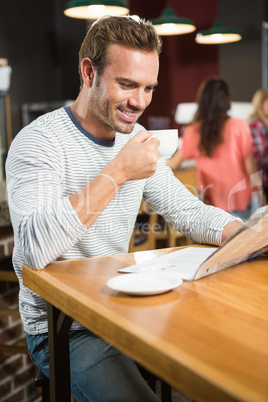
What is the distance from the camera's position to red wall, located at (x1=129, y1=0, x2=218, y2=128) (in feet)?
21.3

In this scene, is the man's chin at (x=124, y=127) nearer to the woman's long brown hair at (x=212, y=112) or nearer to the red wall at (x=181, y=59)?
the woman's long brown hair at (x=212, y=112)

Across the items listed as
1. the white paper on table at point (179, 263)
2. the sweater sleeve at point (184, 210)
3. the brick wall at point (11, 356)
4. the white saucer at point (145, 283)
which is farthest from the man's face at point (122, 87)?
the brick wall at point (11, 356)

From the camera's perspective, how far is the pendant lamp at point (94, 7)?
3.33 meters

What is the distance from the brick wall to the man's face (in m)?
0.97

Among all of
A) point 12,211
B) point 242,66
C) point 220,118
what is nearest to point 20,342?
point 12,211

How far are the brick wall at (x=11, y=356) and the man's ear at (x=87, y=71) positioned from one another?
95 cm

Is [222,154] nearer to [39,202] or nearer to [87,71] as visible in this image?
[87,71]

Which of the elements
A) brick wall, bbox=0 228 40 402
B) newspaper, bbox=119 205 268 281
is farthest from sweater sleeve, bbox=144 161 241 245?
brick wall, bbox=0 228 40 402

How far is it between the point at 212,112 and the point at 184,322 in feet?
8.48

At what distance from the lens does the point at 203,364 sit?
0.64 meters

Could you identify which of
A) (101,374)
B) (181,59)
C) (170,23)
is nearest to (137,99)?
(101,374)

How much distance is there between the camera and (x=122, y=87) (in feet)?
4.42

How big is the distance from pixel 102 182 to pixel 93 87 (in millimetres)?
418

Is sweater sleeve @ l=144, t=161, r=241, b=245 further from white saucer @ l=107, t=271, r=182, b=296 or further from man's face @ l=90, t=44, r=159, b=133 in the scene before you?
white saucer @ l=107, t=271, r=182, b=296
